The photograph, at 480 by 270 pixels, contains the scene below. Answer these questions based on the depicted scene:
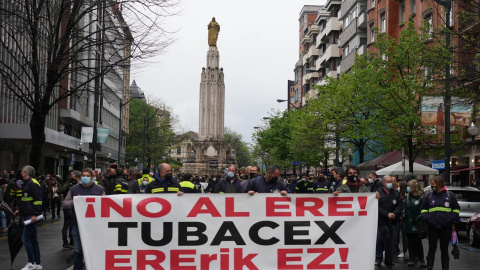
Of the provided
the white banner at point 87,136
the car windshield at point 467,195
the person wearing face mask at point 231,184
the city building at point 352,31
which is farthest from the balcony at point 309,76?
the person wearing face mask at point 231,184

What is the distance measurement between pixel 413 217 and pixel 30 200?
735 cm

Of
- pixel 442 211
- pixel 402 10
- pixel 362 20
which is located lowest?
pixel 442 211

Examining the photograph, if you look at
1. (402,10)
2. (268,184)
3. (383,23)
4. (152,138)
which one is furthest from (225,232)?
(152,138)

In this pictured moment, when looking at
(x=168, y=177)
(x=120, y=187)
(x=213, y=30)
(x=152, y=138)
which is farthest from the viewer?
(x=213, y=30)

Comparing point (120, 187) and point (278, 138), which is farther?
point (278, 138)

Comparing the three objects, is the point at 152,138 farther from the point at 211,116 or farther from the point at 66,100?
the point at 211,116

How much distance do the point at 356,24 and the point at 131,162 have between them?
178 ft

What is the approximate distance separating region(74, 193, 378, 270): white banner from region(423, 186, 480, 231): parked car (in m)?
13.4

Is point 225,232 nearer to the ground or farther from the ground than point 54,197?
farther from the ground

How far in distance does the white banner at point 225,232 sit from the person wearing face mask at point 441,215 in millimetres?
2842

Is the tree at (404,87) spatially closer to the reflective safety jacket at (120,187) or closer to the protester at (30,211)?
the reflective safety jacket at (120,187)

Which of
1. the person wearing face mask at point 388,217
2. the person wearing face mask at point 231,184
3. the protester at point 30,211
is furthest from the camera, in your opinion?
the person wearing face mask at point 231,184

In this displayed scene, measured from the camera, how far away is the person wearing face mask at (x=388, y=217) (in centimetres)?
1409

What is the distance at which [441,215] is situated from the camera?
12.1 meters
